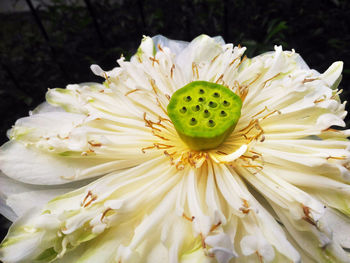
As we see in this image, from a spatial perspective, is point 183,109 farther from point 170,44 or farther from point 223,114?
point 170,44

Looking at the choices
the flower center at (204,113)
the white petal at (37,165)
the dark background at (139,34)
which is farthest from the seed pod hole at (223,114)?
the dark background at (139,34)

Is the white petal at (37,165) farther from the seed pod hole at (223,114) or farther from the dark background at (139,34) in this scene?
the dark background at (139,34)

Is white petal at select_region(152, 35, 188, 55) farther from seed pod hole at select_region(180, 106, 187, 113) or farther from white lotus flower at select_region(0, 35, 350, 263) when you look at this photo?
seed pod hole at select_region(180, 106, 187, 113)

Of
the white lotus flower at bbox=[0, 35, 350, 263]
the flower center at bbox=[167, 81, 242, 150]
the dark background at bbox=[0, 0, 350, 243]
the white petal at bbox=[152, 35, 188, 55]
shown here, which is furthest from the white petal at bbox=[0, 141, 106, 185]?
the dark background at bbox=[0, 0, 350, 243]

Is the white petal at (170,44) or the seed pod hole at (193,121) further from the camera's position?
the white petal at (170,44)

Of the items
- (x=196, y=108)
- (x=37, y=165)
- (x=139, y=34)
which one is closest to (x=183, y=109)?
(x=196, y=108)

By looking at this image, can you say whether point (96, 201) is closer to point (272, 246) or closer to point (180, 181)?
point (180, 181)
